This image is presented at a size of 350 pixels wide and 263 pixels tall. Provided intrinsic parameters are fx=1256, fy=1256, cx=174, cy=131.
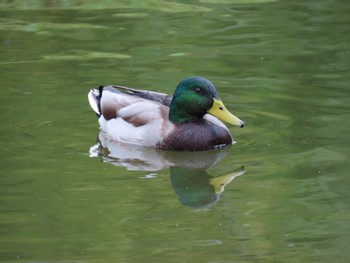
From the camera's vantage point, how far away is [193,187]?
10656mm

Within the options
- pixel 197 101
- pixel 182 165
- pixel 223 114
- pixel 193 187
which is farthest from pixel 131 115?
pixel 193 187

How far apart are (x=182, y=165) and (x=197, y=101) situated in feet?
2.63

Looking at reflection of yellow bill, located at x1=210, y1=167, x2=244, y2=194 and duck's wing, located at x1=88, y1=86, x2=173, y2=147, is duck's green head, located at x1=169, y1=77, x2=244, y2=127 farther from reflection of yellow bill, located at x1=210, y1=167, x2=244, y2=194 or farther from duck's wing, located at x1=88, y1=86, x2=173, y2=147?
reflection of yellow bill, located at x1=210, y1=167, x2=244, y2=194

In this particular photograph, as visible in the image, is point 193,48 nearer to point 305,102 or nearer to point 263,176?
point 305,102

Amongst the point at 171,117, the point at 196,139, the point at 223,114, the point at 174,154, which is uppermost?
the point at 223,114

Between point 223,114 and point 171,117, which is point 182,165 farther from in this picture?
point 171,117

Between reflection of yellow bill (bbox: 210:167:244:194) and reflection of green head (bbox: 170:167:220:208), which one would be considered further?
reflection of yellow bill (bbox: 210:167:244:194)

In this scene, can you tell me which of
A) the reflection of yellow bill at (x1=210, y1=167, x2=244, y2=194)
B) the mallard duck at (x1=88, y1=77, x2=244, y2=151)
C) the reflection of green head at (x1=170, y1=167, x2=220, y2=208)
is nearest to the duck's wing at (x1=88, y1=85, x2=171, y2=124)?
the mallard duck at (x1=88, y1=77, x2=244, y2=151)

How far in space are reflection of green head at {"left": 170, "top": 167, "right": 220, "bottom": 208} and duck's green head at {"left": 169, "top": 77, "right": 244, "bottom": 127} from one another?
2.88ft

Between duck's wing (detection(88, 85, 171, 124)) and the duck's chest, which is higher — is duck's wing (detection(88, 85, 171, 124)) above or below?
above

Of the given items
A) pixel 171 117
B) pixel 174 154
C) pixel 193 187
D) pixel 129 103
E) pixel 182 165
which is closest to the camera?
pixel 193 187

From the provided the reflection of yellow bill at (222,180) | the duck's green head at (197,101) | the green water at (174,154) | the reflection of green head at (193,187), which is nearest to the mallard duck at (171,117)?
the duck's green head at (197,101)

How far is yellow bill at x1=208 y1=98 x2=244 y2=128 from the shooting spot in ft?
38.1

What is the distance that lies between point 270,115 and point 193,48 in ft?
10.1
